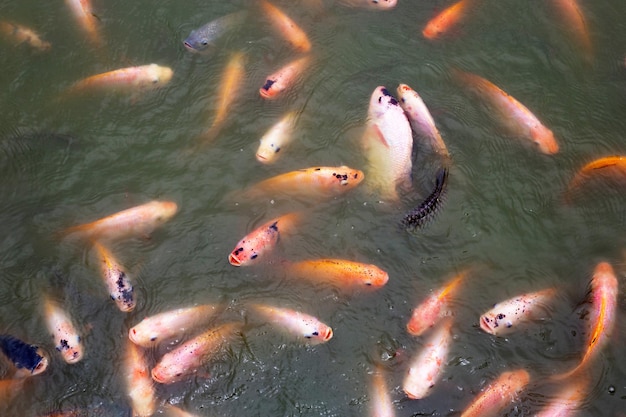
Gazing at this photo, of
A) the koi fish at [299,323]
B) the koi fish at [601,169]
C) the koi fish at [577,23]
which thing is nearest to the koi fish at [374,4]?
the koi fish at [577,23]

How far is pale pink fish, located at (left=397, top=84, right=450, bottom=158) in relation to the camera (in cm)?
616

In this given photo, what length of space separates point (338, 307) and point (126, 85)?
3620mm

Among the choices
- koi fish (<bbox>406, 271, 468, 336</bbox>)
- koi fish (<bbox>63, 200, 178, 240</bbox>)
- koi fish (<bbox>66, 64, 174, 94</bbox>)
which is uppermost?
koi fish (<bbox>66, 64, 174, 94</bbox>)

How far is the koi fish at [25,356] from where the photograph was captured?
4.89 m

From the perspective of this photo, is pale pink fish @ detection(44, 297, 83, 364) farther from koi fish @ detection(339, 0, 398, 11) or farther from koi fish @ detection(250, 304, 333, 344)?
koi fish @ detection(339, 0, 398, 11)

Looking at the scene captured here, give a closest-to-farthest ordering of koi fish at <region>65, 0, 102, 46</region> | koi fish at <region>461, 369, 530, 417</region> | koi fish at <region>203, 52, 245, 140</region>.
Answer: koi fish at <region>461, 369, 530, 417</region> < koi fish at <region>203, 52, 245, 140</region> < koi fish at <region>65, 0, 102, 46</region>

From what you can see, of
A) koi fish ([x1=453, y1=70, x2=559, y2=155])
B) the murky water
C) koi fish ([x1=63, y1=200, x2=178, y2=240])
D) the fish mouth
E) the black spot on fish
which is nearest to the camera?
the murky water

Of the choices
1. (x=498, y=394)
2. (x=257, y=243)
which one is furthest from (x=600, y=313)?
(x=257, y=243)

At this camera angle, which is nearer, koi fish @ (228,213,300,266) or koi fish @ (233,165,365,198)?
koi fish @ (228,213,300,266)

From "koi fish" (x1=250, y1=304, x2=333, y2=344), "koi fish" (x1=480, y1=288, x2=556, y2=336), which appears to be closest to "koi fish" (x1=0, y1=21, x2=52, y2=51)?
"koi fish" (x1=250, y1=304, x2=333, y2=344)

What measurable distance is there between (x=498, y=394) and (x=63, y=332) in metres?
3.79

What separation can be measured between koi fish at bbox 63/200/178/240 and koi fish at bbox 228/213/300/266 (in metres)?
0.87

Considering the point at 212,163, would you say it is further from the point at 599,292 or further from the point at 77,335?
the point at 599,292

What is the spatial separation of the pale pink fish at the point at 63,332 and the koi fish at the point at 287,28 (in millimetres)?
3987
